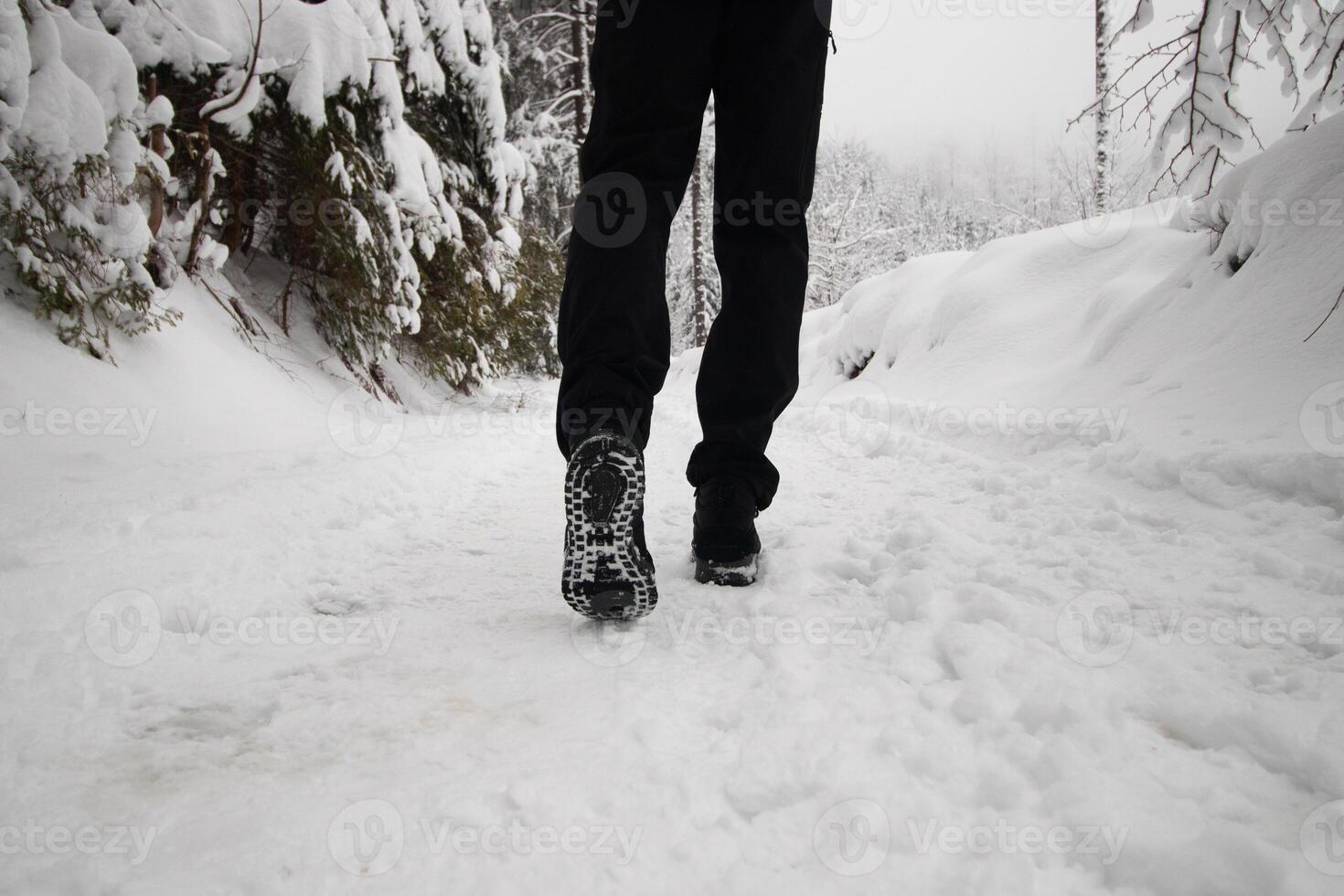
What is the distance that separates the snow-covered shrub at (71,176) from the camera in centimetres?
180

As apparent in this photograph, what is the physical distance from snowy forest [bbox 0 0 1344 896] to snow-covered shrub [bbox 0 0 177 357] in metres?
0.01

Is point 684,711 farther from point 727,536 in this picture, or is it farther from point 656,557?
point 656,557

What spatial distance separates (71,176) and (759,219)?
2167 millimetres

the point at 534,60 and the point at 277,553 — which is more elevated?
the point at 534,60

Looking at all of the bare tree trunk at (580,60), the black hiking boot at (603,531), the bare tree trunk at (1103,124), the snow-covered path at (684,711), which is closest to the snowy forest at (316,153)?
the snow-covered path at (684,711)

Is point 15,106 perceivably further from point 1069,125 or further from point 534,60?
point 534,60

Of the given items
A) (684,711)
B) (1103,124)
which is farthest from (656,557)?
(1103,124)

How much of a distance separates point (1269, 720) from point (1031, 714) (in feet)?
0.72

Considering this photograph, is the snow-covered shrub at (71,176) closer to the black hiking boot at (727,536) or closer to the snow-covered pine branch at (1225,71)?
the black hiking boot at (727,536)

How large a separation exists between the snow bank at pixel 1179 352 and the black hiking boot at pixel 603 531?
128 cm

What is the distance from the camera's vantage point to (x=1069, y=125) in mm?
3424

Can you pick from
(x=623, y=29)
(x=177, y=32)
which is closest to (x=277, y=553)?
(x=623, y=29)

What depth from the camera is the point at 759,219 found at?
4.23 feet

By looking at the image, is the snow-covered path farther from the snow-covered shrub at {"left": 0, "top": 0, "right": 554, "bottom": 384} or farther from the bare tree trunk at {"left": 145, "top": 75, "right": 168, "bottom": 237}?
the bare tree trunk at {"left": 145, "top": 75, "right": 168, "bottom": 237}
